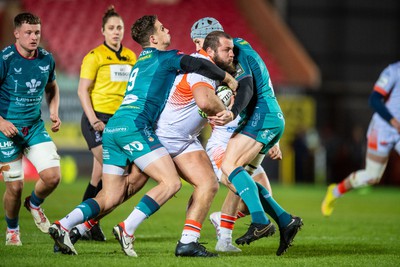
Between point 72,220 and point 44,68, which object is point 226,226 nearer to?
point 72,220

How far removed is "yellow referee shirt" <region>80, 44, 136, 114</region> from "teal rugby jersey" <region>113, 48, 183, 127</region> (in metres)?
1.98

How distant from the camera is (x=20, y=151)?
25.3 ft

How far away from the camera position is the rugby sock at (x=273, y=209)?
689 cm

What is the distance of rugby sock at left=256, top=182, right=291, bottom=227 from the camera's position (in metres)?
6.89

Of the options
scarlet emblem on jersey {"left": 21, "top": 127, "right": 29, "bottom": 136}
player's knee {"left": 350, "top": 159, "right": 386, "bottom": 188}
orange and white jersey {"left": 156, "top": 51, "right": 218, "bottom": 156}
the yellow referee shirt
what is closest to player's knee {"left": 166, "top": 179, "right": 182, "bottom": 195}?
orange and white jersey {"left": 156, "top": 51, "right": 218, "bottom": 156}

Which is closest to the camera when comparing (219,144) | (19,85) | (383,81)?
(19,85)

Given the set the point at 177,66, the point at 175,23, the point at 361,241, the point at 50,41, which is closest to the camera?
the point at 177,66

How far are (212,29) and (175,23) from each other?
16954 mm

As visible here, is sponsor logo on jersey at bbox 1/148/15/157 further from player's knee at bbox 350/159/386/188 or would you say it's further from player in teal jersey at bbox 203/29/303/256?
player's knee at bbox 350/159/386/188

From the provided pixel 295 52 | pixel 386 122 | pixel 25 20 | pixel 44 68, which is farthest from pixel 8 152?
pixel 295 52

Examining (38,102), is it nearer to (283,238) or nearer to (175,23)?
(283,238)

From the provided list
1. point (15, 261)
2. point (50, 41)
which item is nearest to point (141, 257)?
point (15, 261)

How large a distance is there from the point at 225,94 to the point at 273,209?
46.8 inches

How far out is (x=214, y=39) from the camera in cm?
689
